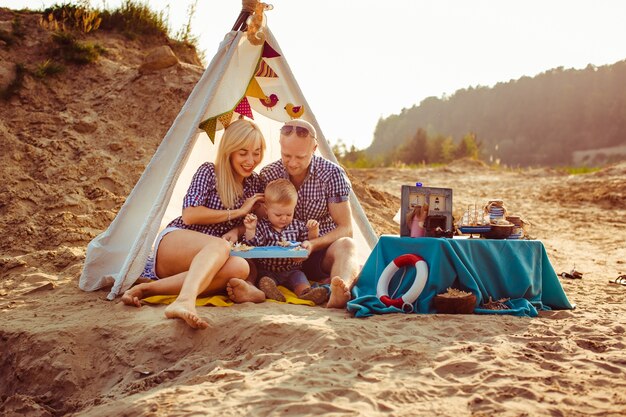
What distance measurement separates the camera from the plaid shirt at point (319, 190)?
422cm

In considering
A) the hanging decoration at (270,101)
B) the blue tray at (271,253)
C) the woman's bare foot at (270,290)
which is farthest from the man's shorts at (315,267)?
the hanging decoration at (270,101)

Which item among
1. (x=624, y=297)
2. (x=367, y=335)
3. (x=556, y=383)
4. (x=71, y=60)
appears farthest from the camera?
(x=71, y=60)

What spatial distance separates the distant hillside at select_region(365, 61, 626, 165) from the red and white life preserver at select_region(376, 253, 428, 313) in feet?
74.8

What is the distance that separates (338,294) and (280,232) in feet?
2.23

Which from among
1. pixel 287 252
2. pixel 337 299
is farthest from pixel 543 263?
pixel 287 252

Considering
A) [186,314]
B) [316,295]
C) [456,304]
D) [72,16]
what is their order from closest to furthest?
[186,314] → [456,304] → [316,295] → [72,16]

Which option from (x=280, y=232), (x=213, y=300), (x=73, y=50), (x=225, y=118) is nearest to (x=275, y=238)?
(x=280, y=232)

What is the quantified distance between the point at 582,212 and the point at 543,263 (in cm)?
758

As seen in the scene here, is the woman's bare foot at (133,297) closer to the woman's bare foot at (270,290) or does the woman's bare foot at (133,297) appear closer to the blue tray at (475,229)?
the woman's bare foot at (270,290)

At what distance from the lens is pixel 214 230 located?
405cm

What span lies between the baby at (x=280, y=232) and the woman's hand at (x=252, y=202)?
0.19ft

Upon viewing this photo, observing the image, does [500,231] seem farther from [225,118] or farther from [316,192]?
[225,118]

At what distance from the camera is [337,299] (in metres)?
3.59

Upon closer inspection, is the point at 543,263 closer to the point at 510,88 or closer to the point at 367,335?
the point at 367,335
